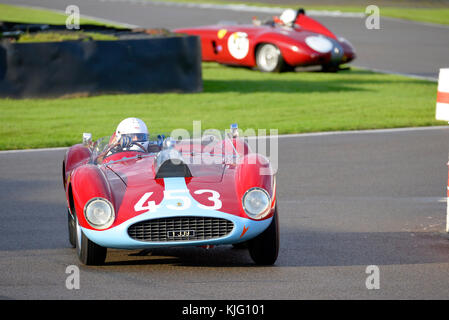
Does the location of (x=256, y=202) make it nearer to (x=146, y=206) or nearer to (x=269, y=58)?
(x=146, y=206)

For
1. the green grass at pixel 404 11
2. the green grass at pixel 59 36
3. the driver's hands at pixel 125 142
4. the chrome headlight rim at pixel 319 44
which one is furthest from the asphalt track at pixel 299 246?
the green grass at pixel 404 11

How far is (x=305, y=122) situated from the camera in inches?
572

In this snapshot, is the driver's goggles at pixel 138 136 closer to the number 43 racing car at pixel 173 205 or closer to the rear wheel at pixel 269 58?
the number 43 racing car at pixel 173 205

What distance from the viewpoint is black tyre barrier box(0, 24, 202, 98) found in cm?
1530

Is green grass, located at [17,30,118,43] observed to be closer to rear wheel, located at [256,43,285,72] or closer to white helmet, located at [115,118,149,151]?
rear wheel, located at [256,43,285,72]

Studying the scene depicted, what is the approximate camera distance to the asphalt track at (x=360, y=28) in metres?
22.8

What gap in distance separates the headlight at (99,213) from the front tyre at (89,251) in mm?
205

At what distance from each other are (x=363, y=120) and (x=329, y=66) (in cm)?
598

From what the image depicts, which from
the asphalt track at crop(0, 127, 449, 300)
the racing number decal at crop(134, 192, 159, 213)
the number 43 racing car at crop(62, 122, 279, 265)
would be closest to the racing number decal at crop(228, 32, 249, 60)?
the asphalt track at crop(0, 127, 449, 300)

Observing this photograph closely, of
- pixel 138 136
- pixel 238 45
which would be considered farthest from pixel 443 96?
pixel 238 45

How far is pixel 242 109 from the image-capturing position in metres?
16.0

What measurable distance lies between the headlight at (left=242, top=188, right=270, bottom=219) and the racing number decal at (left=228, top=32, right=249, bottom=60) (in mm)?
14100
